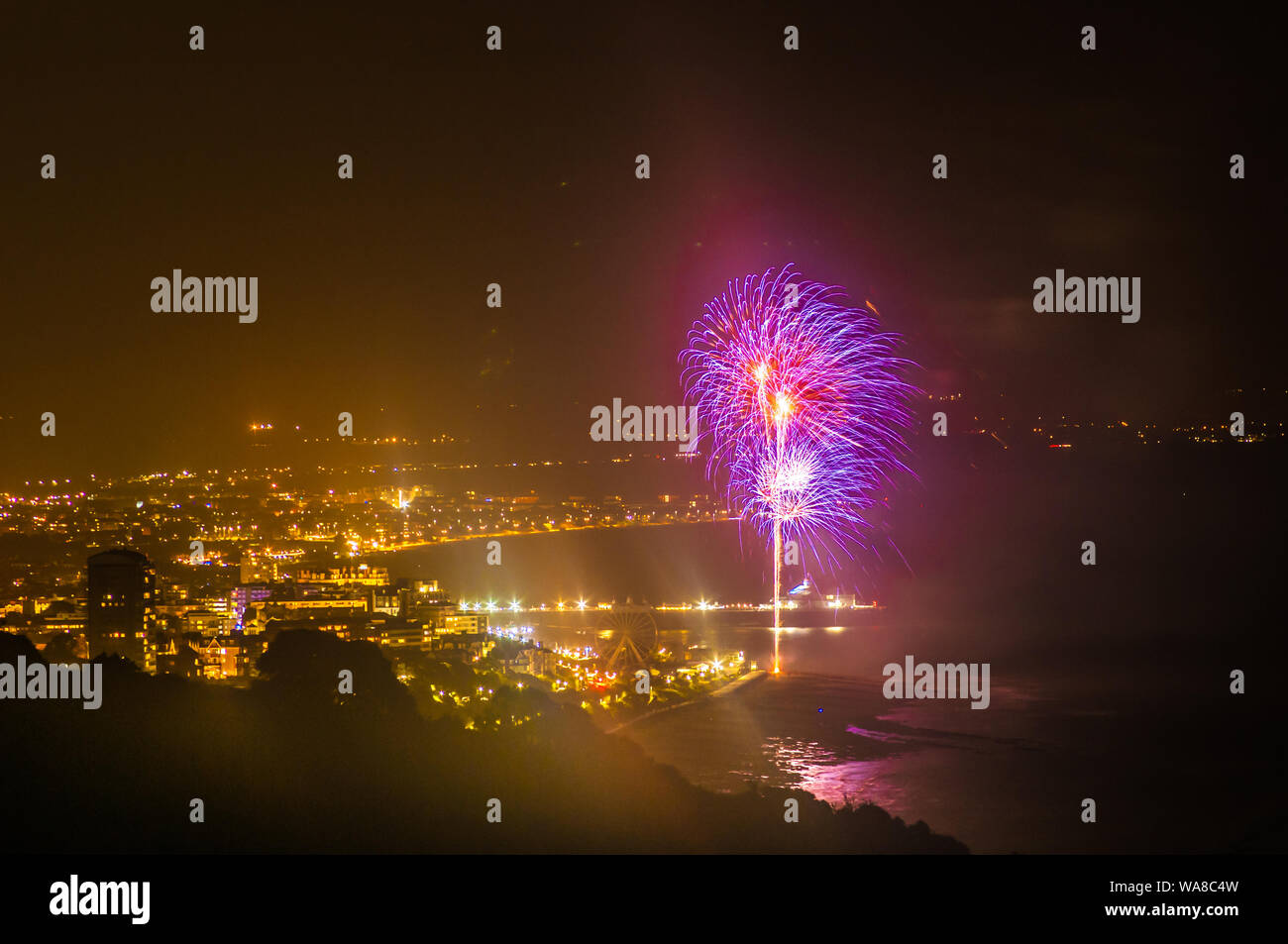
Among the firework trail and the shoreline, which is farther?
the shoreline

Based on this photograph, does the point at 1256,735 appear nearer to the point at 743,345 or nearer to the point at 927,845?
the point at 927,845

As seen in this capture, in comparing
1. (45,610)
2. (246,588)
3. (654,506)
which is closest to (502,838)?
(45,610)

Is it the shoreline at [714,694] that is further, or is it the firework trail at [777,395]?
the shoreline at [714,694]

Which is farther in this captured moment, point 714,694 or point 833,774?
point 714,694

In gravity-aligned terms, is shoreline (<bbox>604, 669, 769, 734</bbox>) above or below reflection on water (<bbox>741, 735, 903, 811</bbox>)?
above

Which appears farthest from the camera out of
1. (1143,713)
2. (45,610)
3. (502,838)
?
(1143,713)

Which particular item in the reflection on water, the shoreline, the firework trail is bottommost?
the reflection on water

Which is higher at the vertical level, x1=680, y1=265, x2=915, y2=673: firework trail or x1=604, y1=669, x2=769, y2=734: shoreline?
x1=680, y1=265, x2=915, y2=673: firework trail

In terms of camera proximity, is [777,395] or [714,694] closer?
[777,395]

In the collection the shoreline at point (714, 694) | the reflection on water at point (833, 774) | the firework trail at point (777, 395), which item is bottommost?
the reflection on water at point (833, 774)

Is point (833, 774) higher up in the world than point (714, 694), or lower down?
lower down

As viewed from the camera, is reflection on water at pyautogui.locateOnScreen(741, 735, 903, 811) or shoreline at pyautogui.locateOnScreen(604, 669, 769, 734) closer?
reflection on water at pyautogui.locateOnScreen(741, 735, 903, 811)
